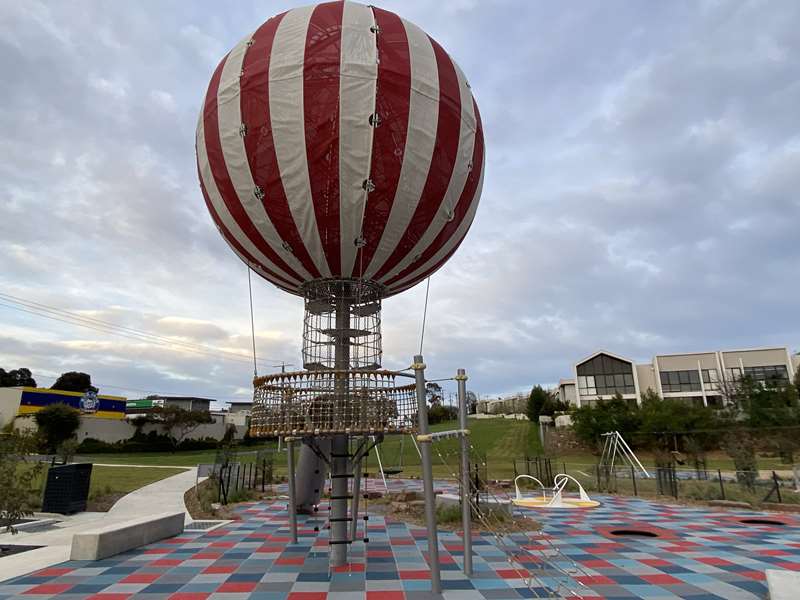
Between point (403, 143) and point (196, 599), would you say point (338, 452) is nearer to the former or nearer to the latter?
point (196, 599)

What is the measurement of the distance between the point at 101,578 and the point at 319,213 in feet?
24.9

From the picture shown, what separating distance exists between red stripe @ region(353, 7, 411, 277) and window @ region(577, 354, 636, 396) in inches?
2355

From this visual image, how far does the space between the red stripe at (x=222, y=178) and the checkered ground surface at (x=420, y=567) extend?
584 centimetres

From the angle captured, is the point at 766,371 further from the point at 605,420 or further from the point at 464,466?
the point at 464,466

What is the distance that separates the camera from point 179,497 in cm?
1936

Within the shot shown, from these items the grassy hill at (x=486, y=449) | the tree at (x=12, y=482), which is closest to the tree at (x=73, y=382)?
the grassy hill at (x=486, y=449)

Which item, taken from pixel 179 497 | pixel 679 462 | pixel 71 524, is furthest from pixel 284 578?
pixel 679 462

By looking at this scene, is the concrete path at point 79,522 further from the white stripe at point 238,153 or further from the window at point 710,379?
the window at point 710,379

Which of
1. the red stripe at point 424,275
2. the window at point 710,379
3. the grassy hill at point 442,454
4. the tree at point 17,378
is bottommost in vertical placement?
the grassy hill at point 442,454

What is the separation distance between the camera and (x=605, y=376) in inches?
2395

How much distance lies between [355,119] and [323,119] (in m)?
0.54

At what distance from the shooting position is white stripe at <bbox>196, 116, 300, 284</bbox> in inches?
354

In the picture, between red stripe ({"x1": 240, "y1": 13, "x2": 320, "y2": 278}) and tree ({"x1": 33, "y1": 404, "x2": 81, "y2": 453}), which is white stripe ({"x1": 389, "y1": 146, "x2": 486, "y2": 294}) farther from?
tree ({"x1": 33, "y1": 404, "x2": 81, "y2": 453})

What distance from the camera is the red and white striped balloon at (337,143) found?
7855 millimetres
